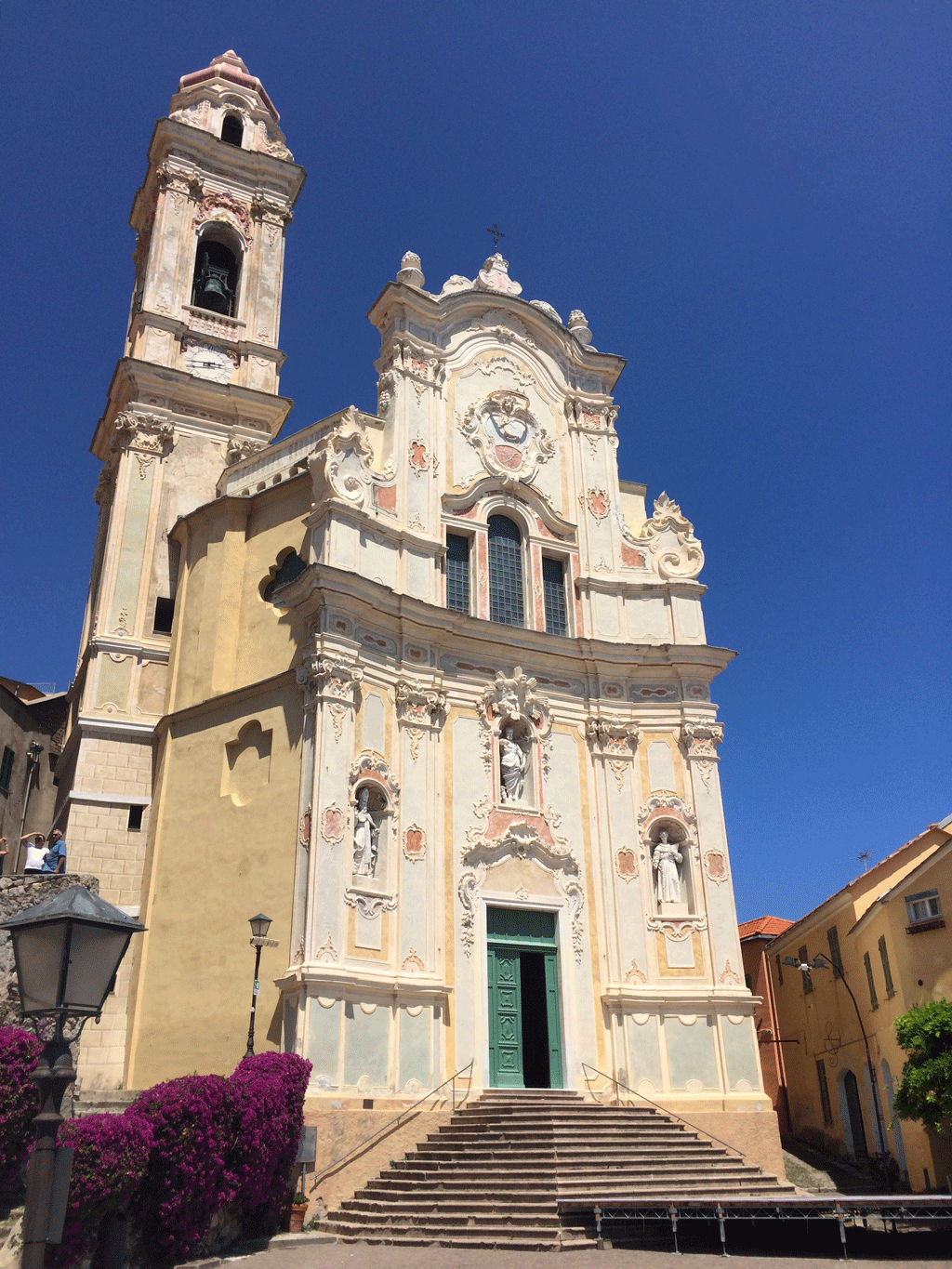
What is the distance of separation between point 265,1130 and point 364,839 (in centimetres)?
572

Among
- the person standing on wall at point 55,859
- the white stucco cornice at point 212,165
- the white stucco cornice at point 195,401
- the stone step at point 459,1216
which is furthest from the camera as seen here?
the white stucco cornice at point 212,165

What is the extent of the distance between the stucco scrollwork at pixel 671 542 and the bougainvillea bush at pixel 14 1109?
1794 cm

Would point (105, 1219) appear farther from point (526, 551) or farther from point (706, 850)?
point (526, 551)

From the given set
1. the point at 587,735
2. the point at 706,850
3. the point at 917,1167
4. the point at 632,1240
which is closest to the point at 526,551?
Result: the point at 587,735

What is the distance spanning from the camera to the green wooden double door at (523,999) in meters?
20.1

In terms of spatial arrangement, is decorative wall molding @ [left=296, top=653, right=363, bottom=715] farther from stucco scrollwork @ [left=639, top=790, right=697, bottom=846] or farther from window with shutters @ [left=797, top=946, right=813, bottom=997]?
window with shutters @ [left=797, top=946, right=813, bottom=997]

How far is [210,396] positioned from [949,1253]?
898 inches

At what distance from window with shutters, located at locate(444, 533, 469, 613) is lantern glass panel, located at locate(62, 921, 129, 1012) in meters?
16.6

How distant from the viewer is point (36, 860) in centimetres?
1923

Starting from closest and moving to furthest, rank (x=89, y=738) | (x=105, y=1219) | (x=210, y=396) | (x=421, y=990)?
(x=105, y=1219), (x=421, y=990), (x=89, y=738), (x=210, y=396)

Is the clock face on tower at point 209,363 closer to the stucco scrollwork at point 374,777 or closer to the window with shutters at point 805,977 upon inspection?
the stucco scrollwork at point 374,777

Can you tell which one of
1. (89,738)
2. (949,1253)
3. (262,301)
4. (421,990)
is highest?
(262,301)

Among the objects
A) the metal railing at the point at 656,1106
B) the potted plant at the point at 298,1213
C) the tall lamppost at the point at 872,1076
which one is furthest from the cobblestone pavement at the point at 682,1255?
the tall lamppost at the point at 872,1076

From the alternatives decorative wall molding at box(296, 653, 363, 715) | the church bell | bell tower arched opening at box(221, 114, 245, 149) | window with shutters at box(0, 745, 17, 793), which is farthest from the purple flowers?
bell tower arched opening at box(221, 114, 245, 149)
